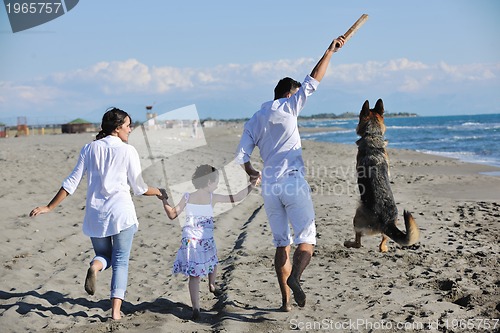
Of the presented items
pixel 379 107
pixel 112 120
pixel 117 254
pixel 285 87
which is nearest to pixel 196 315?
pixel 117 254

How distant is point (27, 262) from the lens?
23.0 feet

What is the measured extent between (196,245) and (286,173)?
1196mm

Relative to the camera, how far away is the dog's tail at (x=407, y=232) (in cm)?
494

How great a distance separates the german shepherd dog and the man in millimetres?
920

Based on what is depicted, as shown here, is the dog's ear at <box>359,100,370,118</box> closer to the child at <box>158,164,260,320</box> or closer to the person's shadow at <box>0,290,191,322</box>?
the child at <box>158,164,260,320</box>

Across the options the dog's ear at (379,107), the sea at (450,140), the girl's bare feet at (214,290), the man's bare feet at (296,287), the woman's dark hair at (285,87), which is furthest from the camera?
the sea at (450,140)

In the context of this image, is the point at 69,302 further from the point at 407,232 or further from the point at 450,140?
the point at 450,140

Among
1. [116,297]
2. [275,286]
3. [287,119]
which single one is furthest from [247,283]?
[287,119]

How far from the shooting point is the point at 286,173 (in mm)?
4832

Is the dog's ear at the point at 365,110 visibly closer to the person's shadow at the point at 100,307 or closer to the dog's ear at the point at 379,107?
the dog's ear at the point at 379,107

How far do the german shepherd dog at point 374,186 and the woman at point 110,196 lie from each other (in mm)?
2207

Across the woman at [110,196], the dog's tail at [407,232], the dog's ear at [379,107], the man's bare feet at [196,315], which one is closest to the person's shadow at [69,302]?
the man's bare feet at [196,315]

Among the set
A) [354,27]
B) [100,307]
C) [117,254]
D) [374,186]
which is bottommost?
[100,307]

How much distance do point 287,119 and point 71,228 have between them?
18.7 feet
